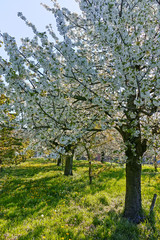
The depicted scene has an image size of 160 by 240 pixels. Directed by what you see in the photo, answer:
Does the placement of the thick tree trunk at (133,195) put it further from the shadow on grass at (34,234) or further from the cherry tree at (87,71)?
the shadow on grass at (34,234)

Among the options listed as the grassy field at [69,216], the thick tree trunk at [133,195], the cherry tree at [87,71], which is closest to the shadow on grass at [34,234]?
the grassy field at [69,216]

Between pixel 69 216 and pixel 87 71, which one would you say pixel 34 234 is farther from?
pixel 87 71

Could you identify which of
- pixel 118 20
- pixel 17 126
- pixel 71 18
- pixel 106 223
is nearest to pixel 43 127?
pixel 17 126

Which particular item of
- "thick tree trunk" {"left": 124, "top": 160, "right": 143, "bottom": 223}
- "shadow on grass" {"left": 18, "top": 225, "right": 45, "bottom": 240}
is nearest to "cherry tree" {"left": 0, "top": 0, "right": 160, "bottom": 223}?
"thick tree trunk" {"left": 124, "top": 160, "right": 143, "bottom": 223}

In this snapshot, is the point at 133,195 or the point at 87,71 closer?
the point at 87,71

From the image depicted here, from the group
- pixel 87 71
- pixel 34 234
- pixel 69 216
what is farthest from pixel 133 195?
pixel 87 71

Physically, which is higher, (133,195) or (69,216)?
(133,195)

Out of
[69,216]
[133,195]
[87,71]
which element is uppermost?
[87,71]

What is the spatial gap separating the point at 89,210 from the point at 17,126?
18.3 feet

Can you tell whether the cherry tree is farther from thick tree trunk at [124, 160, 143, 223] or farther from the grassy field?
the grassy field

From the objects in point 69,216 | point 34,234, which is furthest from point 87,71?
point 69,216

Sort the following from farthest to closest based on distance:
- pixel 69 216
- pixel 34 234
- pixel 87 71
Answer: pixel 69 216 < pixel 34 234 < pixel 87 71

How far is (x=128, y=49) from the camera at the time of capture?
423cm

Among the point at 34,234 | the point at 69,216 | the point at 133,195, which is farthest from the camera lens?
the point at 133,195
